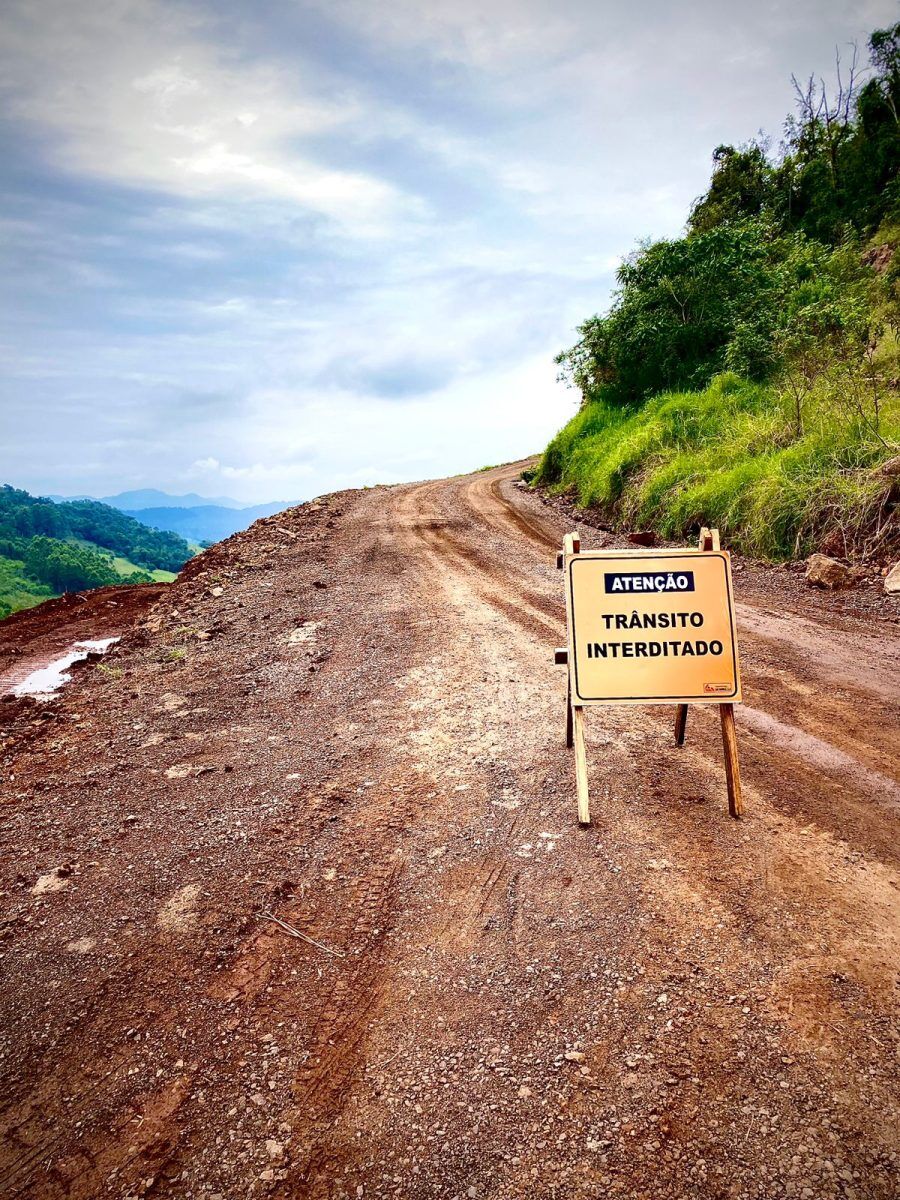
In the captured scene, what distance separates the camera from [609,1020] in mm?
2607

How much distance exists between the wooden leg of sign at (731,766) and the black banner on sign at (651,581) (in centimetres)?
86

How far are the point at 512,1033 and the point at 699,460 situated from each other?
1209 cm

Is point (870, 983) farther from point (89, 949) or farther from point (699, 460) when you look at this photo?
point (699, 460)

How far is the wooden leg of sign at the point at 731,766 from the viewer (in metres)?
3.98

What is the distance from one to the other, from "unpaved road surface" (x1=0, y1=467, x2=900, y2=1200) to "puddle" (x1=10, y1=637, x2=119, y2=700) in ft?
9.29

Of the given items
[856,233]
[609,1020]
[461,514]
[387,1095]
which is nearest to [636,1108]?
[609,1020]

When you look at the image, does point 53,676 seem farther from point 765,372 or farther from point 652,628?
point 765,372

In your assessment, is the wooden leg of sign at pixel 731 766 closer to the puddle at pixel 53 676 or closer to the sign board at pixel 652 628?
the sign board at pixel 652 628

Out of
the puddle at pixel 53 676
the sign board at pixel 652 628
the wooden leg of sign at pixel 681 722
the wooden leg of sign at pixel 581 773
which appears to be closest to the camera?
the wooden leg of sign at pixel 581 773

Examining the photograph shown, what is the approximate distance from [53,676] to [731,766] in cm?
1003

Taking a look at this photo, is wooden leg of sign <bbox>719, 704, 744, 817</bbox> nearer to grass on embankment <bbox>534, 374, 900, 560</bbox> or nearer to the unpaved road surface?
the unpaved road surface

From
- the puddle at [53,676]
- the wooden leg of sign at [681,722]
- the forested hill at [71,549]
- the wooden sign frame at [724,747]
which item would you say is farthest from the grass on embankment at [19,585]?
the wooden leg of sign at [681,722]

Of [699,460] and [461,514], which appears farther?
[461,514]

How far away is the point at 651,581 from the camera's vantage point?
425 centimetres
